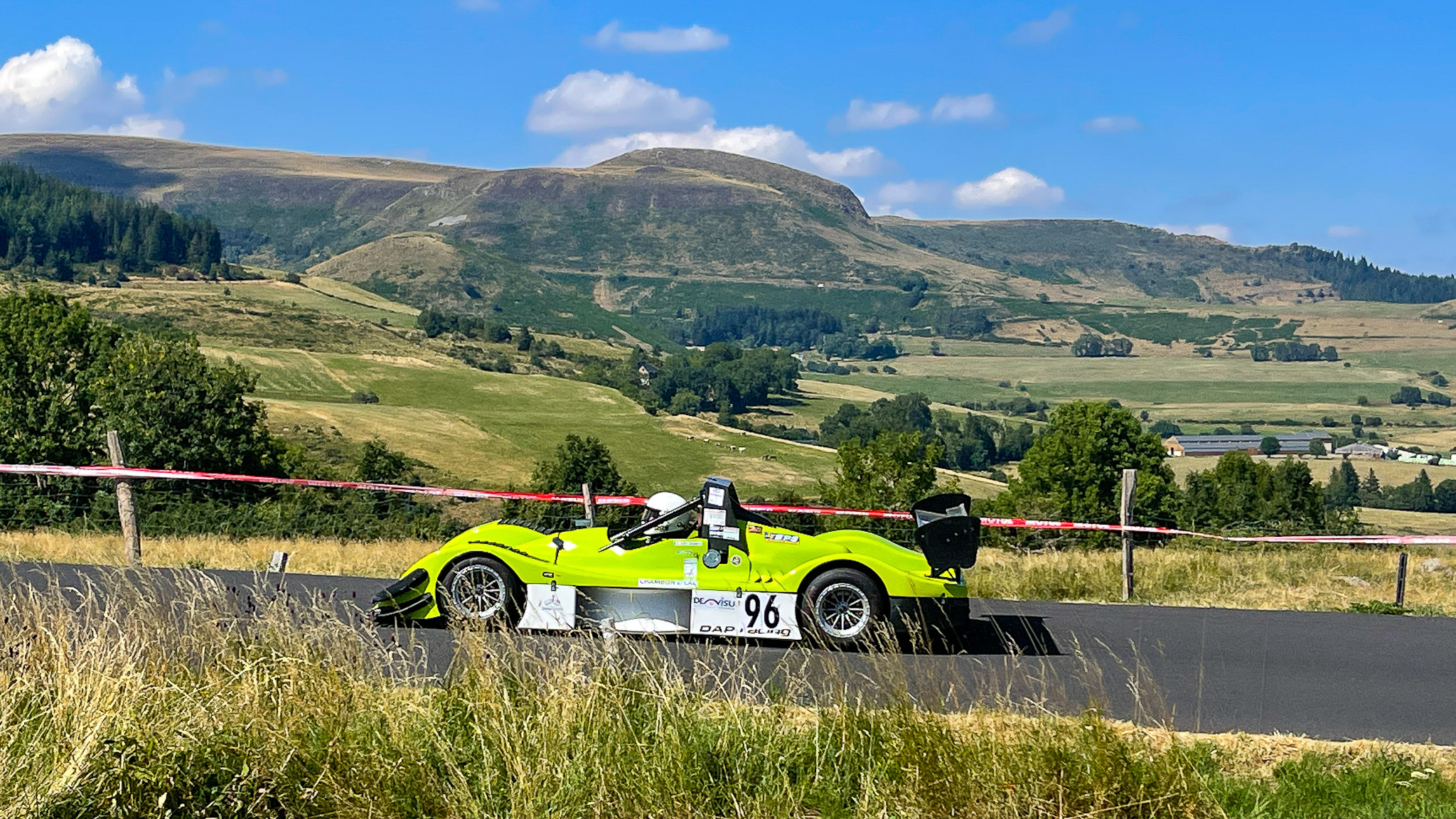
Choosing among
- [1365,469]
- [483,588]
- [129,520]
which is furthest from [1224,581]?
[1365,469]

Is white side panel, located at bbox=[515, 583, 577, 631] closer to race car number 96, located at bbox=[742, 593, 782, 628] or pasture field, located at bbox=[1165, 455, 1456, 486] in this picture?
race car number 96, located at bbox=[742, 593, 782, 628]

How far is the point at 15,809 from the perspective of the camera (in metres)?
5.53

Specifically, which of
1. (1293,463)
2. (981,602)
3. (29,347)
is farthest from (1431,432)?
(981,602)

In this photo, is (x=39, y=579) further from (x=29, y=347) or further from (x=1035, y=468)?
(x=1035, y=468)

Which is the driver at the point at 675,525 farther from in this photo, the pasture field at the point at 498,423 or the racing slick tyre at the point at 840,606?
the pasture field at the point at 498,423

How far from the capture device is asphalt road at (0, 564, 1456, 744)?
8.15 meters

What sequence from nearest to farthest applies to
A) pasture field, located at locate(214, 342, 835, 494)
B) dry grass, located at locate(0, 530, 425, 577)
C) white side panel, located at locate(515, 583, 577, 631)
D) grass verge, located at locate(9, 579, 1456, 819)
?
grass verge, located at locate(9, 579, 1456, 819) → white side panel, located at locate(515, 583, 577, 631) → dry grass, located at locate(0, 530, 425, 577) → pasture field, located at locate(214, 342, 835, 494)

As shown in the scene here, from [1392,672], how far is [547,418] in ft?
379

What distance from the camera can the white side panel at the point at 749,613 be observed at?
10297mm

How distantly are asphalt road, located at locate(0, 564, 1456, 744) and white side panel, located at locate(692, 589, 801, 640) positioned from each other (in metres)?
0.16

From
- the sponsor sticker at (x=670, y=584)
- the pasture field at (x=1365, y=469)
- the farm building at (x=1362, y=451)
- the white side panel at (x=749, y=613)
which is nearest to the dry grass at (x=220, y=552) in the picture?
the sponsor sticker at (x=670, y=584)

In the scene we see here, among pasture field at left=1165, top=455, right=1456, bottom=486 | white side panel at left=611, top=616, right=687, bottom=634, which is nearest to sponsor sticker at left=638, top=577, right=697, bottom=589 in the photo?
white side panel at left=611, top=616, right=687, bottom=634

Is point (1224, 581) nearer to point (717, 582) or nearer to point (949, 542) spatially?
point (949, 542)

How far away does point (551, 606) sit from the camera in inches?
412
